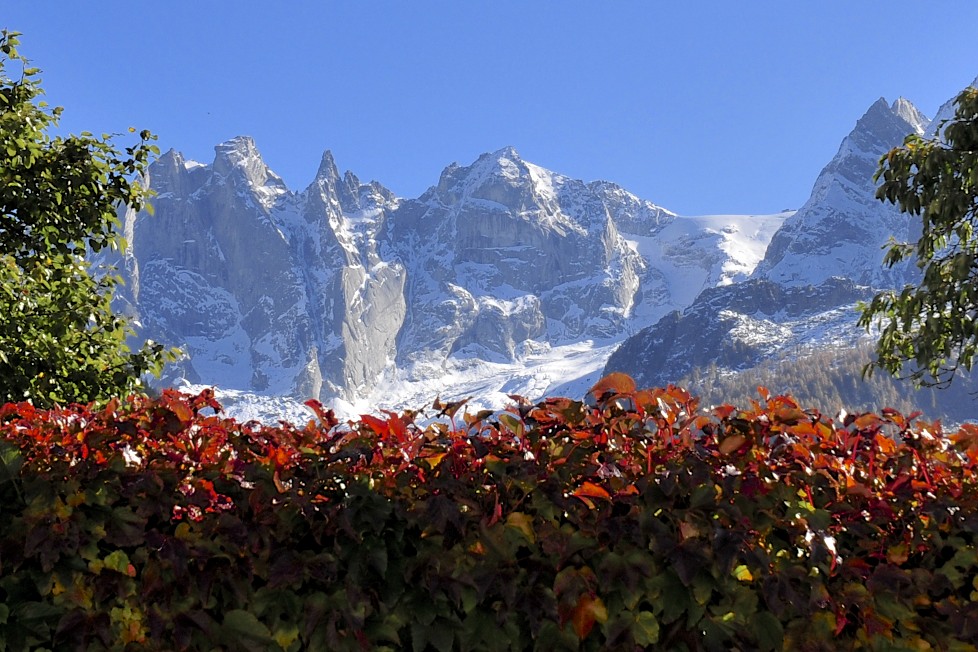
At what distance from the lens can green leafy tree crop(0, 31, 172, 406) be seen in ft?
23.0

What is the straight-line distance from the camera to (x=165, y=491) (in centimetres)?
301

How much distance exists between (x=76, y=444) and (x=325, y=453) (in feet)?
3.52

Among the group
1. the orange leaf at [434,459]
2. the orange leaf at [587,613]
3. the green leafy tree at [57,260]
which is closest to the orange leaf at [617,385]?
the orange leaf at [434,459]

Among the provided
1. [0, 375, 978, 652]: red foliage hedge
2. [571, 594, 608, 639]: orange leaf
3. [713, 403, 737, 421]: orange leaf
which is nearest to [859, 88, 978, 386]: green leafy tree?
[713, 403, 737, 421]: orange leaf

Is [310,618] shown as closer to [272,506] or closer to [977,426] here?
[272,506]

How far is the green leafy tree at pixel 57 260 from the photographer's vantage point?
700 centimetres

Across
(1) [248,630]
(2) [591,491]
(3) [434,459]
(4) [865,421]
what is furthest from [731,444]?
(1) [248,630]

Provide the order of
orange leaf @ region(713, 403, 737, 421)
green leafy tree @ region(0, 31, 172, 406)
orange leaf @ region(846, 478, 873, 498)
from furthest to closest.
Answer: green leafy tree @ region(0, 31, 172, 406), orange leaf @ region(713, 403, 737, 421), orange leaf @ region(846, 478, 873, 498)

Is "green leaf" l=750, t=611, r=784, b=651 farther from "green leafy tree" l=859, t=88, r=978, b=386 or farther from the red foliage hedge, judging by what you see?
"green leafy tree" l=859, t=88, r=978, b=386

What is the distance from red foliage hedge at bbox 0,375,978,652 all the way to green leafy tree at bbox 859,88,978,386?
5.99 meters

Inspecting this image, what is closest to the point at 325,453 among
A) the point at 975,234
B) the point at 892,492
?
the point at 892,492

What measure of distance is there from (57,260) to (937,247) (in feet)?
34.1

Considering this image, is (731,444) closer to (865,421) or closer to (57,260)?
(865,421)

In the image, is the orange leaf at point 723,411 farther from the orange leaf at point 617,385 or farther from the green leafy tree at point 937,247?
the green leafy tree at point 937,247
